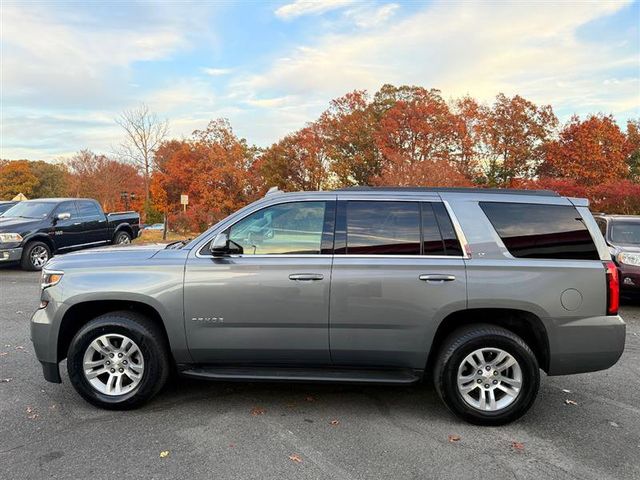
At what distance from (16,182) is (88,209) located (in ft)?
185

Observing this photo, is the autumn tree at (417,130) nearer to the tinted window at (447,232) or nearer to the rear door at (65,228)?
the rear door at (65,228)

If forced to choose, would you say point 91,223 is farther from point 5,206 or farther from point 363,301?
point 363,301

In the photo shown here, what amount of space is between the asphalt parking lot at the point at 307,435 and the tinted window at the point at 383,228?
53.4 inches

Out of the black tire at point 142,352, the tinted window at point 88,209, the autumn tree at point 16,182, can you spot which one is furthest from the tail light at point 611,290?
the autumn tree at point 16,182

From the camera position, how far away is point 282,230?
13.3 ft

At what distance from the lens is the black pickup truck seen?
1127 cm

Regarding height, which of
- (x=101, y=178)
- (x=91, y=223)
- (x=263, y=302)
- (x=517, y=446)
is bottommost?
(x=517, y=446)

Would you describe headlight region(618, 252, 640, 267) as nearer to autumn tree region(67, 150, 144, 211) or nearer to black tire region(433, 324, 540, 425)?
black tire region(433, 324, 540, 425)

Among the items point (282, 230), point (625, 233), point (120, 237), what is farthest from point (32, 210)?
point (625, 233)

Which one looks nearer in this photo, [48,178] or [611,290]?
[611,290]

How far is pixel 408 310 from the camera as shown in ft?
12.4

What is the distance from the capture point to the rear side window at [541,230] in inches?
153

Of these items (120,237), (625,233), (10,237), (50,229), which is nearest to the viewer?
(625,233)

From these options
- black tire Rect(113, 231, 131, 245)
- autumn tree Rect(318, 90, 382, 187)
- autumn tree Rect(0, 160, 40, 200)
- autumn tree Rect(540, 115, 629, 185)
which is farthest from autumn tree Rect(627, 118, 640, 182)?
autumn tree Rect(0, 160, 40, 200)
